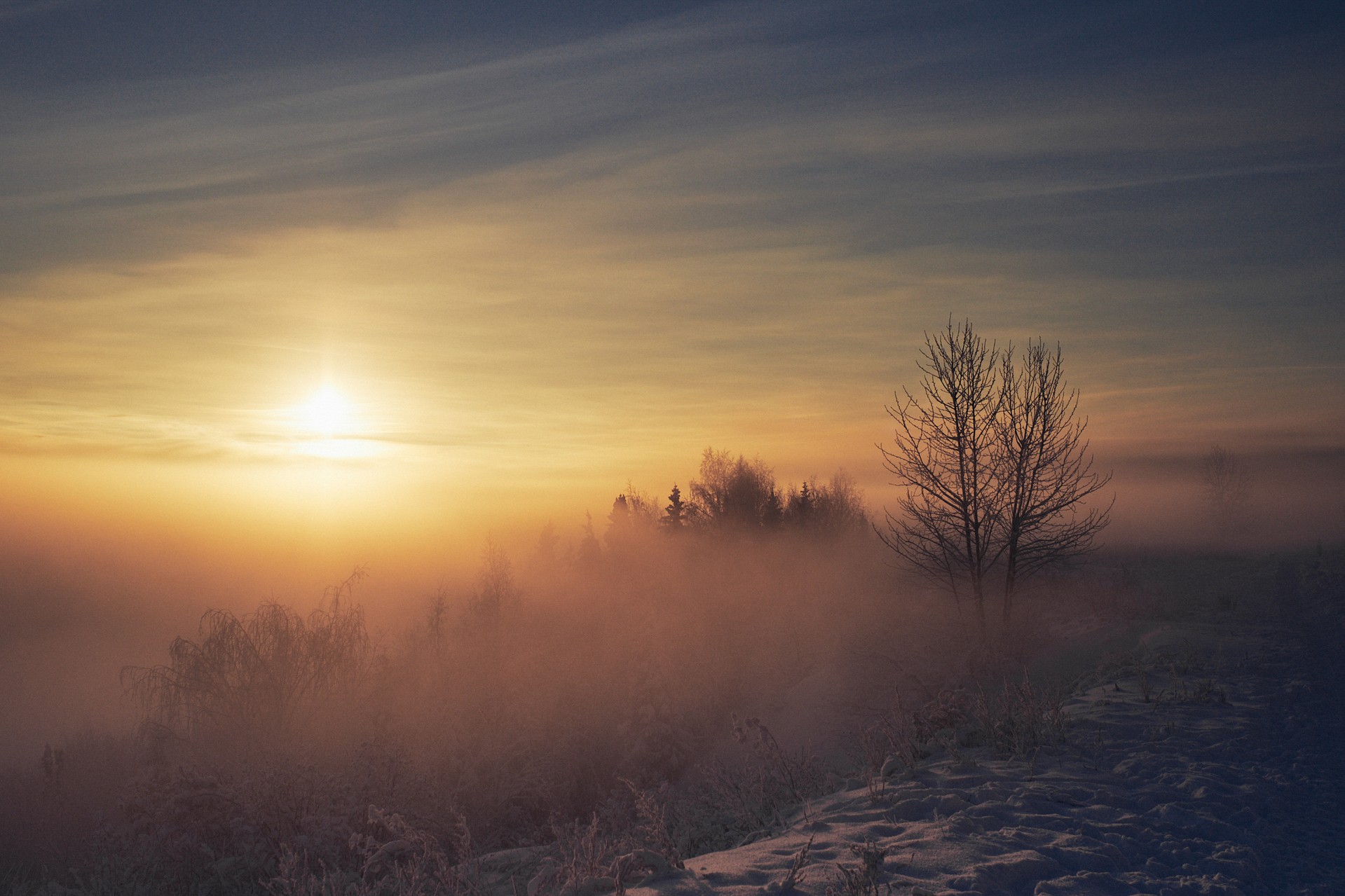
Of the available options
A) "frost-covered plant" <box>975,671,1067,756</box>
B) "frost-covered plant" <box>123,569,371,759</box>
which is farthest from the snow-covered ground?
"frost-covered plant" <box>123,569,371,759</box>

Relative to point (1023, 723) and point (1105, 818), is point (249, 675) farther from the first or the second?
point (1105, 818)

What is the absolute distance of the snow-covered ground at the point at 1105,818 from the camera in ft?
17.9

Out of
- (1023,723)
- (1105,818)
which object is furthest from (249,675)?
(1105,818)

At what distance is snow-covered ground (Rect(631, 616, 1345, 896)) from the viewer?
545 cm

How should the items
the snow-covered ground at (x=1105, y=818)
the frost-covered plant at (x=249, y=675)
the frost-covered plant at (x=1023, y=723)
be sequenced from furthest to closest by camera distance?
the frost-covered plant at (x=249, y=675), the frost-covered plant at (x=1023, y=723), the snow-covered ground at (x=1105, y=818)

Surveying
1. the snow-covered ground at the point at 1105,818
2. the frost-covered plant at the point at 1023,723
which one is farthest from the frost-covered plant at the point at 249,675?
the snow-covered ground at the point at 1105,818

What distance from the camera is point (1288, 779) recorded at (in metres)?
8.42

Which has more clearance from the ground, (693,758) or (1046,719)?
(1046,719)

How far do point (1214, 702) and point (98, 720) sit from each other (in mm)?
71520

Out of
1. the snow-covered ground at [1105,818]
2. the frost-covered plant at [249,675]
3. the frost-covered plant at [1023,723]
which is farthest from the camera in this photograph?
the frost-covered plant at [249,675]

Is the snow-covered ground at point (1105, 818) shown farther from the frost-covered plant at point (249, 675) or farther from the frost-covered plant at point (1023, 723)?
the frost-covered plant at point (249, 675)

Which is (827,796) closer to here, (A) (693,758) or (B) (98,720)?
(A) (693,758)

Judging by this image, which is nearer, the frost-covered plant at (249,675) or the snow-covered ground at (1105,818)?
the snow-covered ground at (1105,818)

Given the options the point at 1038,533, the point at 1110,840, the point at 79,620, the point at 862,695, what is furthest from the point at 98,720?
the point at 79,620
